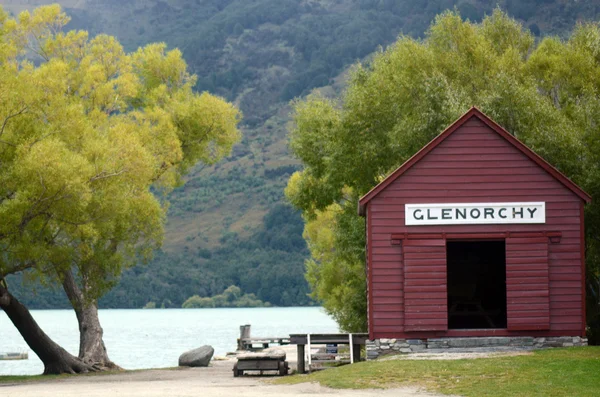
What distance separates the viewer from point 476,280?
3366cm

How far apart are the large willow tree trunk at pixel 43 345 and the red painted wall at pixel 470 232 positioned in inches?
547

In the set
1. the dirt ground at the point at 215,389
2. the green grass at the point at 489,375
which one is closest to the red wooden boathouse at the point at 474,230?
the dirt ground at the point at 215,389

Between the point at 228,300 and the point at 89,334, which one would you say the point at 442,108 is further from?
the point at 228,300

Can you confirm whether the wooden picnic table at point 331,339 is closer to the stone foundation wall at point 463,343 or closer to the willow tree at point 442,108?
the stone foundation wall at point 463,343

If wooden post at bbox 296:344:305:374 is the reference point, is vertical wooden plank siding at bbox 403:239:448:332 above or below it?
above

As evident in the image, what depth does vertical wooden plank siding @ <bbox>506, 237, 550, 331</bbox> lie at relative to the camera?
26625 millimetres

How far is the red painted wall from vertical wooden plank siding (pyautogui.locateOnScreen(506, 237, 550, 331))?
3 cm

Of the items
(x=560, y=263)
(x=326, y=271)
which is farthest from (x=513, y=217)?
(x=326, y=271)

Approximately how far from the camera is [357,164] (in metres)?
36.8

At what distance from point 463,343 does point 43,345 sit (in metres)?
16.5

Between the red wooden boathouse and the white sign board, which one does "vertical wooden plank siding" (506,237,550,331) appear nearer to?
the red wooden boathouse

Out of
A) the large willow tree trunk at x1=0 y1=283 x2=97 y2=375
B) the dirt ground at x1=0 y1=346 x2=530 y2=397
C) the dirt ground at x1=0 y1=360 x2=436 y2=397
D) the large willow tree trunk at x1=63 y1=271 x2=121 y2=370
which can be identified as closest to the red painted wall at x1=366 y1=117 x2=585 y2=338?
the dirt ground at x1=0 y1=346 x2=530 y2=397

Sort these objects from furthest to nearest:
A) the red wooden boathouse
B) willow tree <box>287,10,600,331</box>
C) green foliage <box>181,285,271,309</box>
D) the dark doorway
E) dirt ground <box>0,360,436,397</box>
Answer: green foliage <box>181,285,271,309</box> < the dark doorway < willow tree <box>287,10,600,331</box> < the red wooden boathouse < dirt ground <box>0,360,436,397</box>

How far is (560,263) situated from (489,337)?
115 inches
